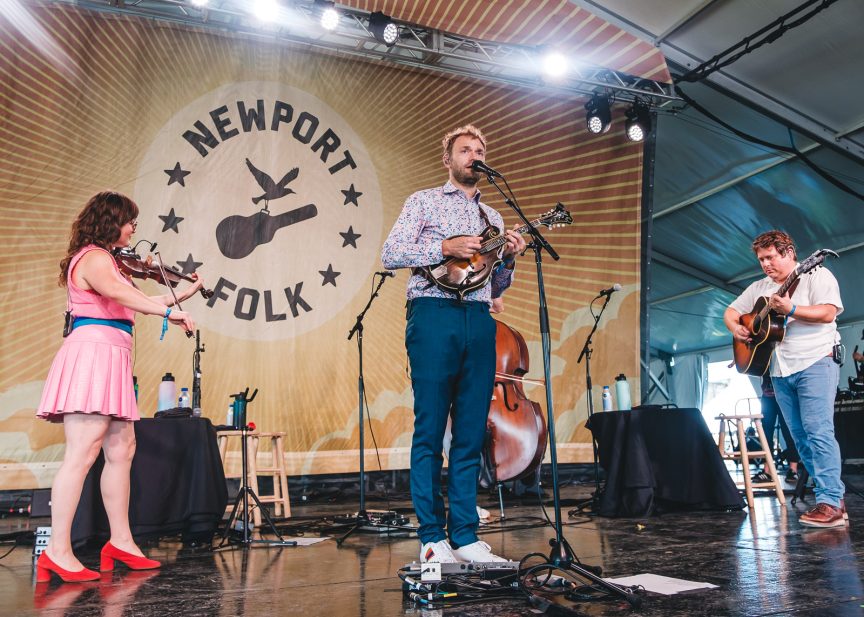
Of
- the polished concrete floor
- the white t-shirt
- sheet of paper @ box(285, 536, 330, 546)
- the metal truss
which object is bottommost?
sheet of paper @ box(285, 536, 330, 546)

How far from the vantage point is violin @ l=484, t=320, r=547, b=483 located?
3.93 meters

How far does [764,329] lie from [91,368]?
3390 millimetres

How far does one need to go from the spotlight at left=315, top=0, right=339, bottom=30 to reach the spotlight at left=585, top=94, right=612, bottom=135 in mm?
2825

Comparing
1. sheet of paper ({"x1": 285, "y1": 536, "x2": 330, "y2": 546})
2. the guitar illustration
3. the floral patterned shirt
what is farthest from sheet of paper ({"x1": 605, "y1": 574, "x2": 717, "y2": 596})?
the guitar illustration

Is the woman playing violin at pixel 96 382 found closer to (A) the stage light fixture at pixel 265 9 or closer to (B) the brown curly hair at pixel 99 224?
(B) the brown curly hair at pixel 99 224

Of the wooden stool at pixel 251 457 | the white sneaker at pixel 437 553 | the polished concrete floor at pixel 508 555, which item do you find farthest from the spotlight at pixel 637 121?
the white sneaker at pixel 437 553

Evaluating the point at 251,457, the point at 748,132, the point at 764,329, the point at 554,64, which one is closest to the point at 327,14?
the point at 554,64

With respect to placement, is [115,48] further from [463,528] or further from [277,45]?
[463,528]

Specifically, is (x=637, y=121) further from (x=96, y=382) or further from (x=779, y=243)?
(x=96, y=382)

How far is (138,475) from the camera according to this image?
3.36m

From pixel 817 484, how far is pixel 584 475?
12.2 ft

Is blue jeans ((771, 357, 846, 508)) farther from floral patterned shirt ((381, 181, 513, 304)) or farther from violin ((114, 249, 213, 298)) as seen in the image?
violin ((114, 249, 213, 298))

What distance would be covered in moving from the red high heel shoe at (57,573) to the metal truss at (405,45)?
15.3 feet

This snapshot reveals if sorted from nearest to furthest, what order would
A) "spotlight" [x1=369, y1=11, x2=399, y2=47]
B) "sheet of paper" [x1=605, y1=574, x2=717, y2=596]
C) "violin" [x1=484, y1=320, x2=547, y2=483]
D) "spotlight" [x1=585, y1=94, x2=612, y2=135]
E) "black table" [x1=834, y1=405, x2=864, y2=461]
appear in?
"sheet of paper" [x1=605, y1=574, x2=717, y2=596]
"violin" [x1=484, y1=320, x2=547, y2=483]
"spotlight" [x1=369, y1=11, x2=399, y2=47]
"spotlight" [x1=585, y1=94, x2=612, y2=135]
"black table" [x1=834, y1=405, x2=864, y2=461]
